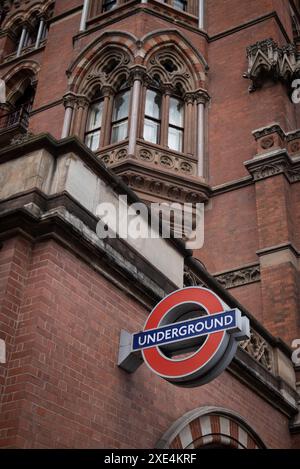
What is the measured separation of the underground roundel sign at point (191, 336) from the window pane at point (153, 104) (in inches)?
435

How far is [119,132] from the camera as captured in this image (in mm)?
17422

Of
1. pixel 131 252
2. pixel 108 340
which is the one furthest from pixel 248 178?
pixel 108 340

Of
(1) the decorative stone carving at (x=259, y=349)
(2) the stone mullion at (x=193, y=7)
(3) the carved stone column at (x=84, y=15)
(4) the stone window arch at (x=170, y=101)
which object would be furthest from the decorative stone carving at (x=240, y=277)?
(3) the carved stone column at (x=84, y=15)

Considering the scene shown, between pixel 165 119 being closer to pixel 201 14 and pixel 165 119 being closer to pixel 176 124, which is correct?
pixel 176 124

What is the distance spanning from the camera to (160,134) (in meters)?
17.2

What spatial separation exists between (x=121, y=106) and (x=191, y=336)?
A: 12262 mm

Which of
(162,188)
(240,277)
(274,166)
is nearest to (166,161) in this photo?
(162,188)

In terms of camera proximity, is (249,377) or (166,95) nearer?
(249,377)

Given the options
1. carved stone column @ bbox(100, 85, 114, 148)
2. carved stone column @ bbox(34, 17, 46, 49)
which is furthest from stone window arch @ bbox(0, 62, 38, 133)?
carved stone column @ bbox(100, 85, 114, 148)

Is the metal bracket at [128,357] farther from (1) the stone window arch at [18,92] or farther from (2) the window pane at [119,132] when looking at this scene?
(1) the stone window arch at [18,92]

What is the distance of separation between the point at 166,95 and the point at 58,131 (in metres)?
3.47

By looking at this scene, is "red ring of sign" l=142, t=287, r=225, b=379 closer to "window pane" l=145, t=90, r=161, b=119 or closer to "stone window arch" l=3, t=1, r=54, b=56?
"window pane" l=145, t=90, r=161, b=119

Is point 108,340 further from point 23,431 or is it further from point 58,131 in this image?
Answer: point 58,131

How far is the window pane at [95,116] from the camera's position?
715 inches
